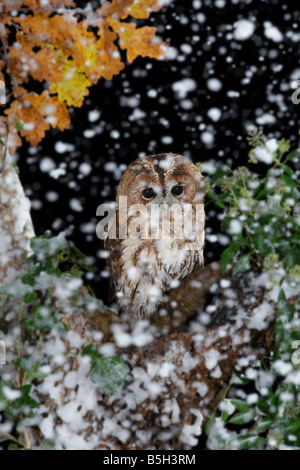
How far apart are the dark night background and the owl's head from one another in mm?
49

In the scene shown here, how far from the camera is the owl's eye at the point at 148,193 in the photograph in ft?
3.07

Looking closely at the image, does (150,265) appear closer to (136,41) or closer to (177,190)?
(177,190)

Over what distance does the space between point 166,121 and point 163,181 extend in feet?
0.61

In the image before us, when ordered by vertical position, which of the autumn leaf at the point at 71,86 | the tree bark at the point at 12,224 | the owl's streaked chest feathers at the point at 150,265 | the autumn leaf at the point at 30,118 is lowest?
the owl's streaked chest feathers at the point at 150,265

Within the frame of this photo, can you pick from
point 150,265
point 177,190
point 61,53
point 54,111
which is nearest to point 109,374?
point 150,265

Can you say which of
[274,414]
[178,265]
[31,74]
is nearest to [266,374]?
[274,414]

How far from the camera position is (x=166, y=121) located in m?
1.03

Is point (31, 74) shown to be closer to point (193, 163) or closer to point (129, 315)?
point (193, 163)

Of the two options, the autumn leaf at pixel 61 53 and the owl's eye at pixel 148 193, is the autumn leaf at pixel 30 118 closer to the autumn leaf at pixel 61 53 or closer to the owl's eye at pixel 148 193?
the autumn leaf at pixel 61 53

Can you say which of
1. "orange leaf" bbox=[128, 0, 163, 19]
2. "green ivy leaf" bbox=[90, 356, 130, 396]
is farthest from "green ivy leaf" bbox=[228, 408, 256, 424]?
"orange leaf" bbox=[128, 0, 163, 19]

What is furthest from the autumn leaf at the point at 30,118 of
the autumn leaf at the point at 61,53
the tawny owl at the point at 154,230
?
the tawny owl at the point at 154,230

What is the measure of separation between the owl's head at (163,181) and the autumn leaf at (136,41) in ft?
0.87

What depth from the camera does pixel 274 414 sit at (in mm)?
848
